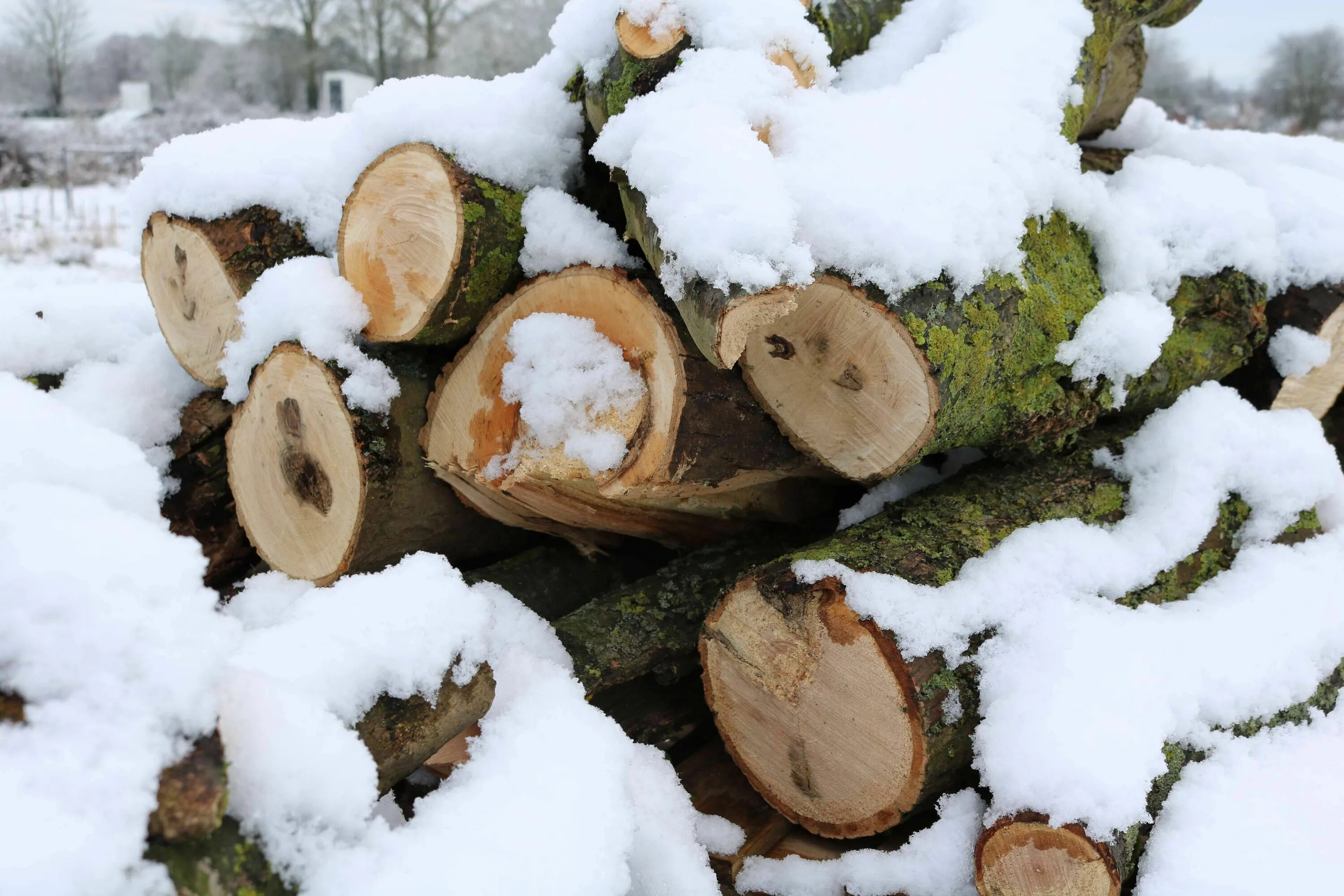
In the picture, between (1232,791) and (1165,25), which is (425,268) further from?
(1165,25)

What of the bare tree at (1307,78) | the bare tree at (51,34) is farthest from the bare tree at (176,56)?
the bare tree at (1307,78)

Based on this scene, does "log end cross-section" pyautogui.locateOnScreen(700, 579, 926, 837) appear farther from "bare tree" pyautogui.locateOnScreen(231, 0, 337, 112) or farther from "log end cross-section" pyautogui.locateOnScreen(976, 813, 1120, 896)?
"bare tree" pyautogui.locateOnScreen(231, 0, 337, 112)

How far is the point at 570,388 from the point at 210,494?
124 centimetres

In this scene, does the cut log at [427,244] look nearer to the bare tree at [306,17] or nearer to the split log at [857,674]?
the split log at [857,674]

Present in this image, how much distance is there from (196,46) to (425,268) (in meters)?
46.7

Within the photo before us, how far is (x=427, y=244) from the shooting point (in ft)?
6.07

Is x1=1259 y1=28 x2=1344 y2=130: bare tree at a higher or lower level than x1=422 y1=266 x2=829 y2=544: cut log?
higher

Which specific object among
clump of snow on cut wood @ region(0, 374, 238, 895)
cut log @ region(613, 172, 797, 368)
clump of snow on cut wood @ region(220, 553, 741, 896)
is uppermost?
cut log @ region(613, 172, 797, 368)

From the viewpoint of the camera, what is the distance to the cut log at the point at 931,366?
166 cm

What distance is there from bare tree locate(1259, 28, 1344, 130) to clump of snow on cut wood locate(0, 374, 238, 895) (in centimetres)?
3500

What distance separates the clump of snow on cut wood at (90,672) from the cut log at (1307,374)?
2784 millimetres

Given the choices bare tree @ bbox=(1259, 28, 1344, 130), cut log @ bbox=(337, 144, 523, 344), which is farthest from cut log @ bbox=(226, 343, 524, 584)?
bare tree @ bbox=(1259, 28, 1344, 130)

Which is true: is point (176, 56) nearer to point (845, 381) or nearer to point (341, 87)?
point (341, 87)

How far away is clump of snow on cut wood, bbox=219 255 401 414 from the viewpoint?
1.93 meters
